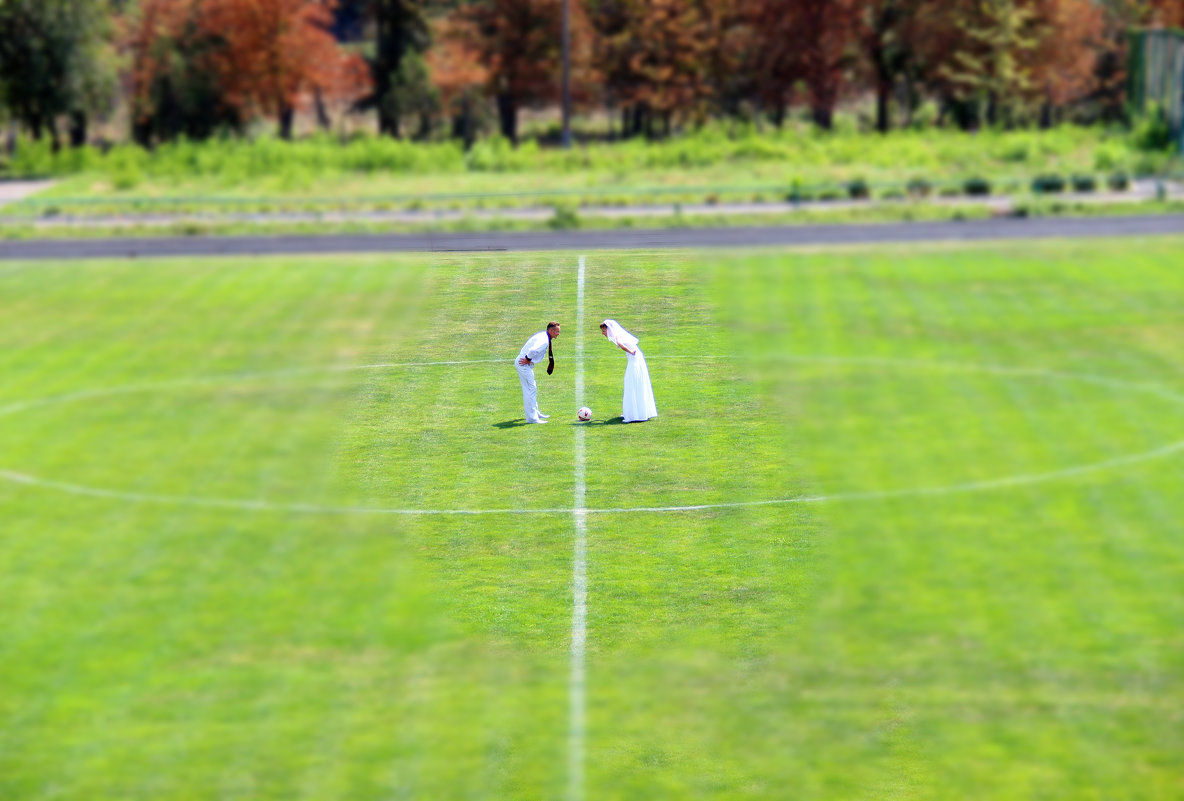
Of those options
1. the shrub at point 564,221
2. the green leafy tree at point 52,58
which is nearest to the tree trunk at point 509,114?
the green leafy tree at point 52,58

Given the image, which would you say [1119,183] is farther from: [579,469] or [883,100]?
[579,469]

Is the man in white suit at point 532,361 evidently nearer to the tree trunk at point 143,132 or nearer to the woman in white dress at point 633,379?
the woman in white dress at point 633,379

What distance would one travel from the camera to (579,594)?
5.31 metres

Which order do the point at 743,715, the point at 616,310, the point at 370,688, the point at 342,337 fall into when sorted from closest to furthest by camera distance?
the point at 616,310
the point at 743,715
the point at 370,688
the point at 342,337

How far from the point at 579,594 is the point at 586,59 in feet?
310

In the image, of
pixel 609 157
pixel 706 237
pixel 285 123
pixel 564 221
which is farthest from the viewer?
pixel 285 123

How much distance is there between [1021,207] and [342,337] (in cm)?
3571

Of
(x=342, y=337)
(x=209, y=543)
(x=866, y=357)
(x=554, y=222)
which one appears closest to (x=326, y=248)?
(x=554, y=222)

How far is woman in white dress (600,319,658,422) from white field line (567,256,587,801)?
0.54ft

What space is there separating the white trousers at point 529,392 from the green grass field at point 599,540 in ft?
0.23

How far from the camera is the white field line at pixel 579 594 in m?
5.24

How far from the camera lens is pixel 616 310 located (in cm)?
536

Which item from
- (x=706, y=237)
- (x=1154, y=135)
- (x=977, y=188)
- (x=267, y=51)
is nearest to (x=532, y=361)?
(x=706, y=237)

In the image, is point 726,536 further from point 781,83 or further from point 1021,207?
point 781,83
